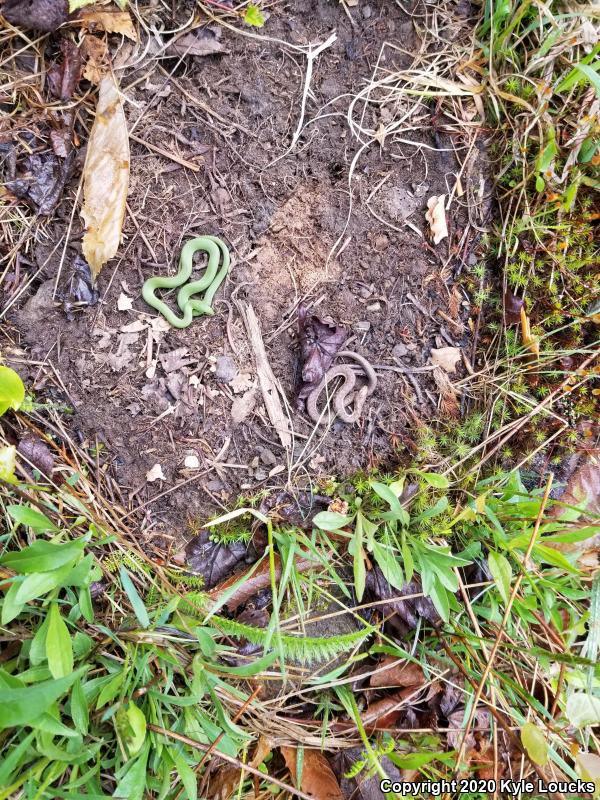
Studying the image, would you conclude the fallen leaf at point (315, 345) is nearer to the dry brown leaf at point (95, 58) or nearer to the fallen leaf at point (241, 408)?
the fallen leaf at point (241, 408)

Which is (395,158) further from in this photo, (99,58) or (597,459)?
(597,459)

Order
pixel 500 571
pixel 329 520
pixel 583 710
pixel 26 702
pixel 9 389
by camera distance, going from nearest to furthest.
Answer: pixel 26 702 < pixel 583 710 < pixel 9 389 < pixel 500 571 < pixel 329 520

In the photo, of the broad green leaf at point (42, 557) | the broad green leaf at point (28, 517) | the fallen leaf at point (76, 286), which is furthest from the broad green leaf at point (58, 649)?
the fallen leaf at point (76, 286)

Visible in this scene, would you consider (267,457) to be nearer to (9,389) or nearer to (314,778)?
(9,389)

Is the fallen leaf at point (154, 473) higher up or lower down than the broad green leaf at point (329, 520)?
higher up

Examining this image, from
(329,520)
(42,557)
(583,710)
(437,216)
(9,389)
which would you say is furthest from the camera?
(437,216)

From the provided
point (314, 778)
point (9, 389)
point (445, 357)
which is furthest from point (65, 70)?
point (314, 778)

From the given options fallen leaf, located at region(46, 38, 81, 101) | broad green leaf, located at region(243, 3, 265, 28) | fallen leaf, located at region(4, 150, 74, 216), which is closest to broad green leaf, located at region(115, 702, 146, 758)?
fallen leaf, located at region(4, 150, 74, 216)

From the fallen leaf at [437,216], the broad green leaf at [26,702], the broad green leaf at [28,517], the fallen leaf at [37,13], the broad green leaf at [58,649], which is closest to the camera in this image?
the broad green leaf at [26,702]
